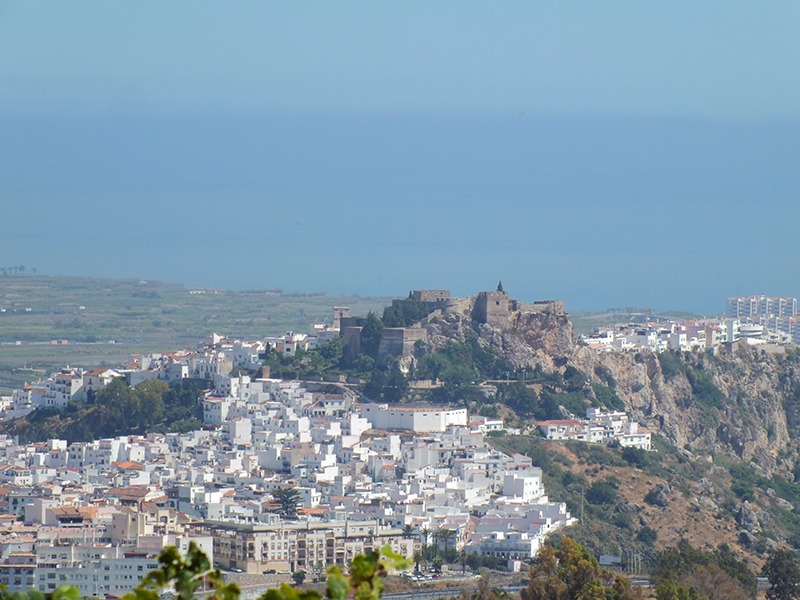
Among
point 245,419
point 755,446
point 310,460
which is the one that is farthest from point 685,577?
point 755,446

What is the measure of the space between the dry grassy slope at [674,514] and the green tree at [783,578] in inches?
236

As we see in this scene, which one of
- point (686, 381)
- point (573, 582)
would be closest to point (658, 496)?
point (686, 381)

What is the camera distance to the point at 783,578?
3172 cm

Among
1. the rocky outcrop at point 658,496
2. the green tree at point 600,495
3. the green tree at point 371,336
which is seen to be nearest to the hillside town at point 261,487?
the green tree at point 600,495

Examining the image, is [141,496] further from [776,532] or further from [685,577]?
[776,532]

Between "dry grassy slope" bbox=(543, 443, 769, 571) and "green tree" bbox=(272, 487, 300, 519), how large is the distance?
8.39m

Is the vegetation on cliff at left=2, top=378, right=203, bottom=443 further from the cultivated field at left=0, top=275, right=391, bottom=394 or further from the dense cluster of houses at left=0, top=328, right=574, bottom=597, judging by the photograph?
the cultivated field at left=0, top=275, right=391, bottom=394

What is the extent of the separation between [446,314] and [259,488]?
14709 mm

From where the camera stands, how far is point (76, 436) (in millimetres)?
46531

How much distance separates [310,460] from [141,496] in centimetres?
578

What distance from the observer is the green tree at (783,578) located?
31250 millimetres

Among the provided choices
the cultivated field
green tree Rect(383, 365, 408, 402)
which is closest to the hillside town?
green tree Rect(383, 365, 408, 402)

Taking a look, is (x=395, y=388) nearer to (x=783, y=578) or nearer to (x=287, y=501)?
(x=287, y=501)

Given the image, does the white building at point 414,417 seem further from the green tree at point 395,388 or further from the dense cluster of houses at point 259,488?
the green tree at point 395,388
